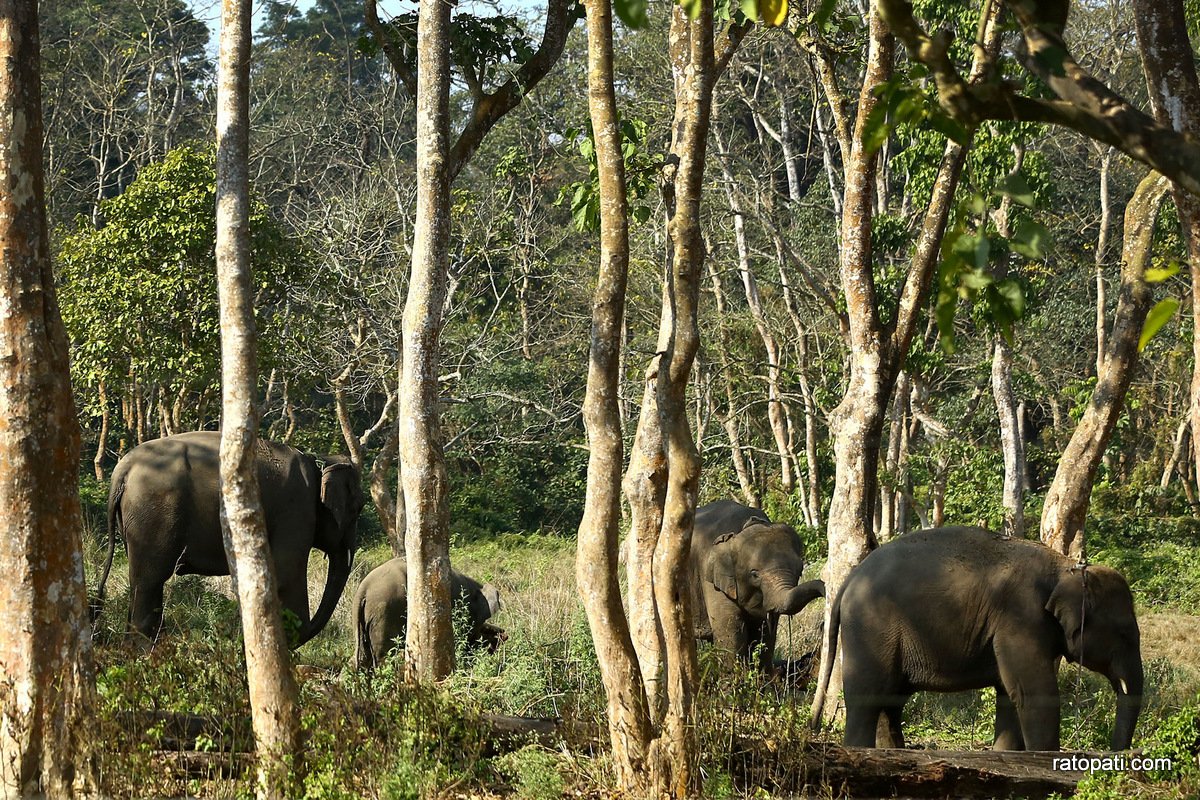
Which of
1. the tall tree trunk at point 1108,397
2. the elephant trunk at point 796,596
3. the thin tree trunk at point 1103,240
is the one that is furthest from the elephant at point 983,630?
the thin tree trunk at point 1103,240

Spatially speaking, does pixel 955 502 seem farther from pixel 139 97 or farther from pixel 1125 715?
pixel 139 97

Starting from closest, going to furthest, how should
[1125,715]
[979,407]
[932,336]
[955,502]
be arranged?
[1125,715], [932,336], [955,502], [979,407]

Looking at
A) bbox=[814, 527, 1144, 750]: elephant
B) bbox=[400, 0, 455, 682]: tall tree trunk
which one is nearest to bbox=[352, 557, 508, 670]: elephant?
bbox=[400, 0, 455, 682]: tall tree trunk

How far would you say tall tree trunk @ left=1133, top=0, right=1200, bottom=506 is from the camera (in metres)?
6.69

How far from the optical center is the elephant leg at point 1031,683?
8584 mm

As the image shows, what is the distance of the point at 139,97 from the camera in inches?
1182

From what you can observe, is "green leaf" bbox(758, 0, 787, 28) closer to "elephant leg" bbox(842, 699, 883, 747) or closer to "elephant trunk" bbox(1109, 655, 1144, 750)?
"elephant trunk" bbox(1109, 655, 1144, 750)

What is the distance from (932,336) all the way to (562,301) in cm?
1118

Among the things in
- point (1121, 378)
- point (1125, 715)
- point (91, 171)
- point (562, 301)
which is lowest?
point (1125, 715)

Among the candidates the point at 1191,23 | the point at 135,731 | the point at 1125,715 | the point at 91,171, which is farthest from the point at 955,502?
the point at 91,171

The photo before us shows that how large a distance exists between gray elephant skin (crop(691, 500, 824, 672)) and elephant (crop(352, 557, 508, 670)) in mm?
1985

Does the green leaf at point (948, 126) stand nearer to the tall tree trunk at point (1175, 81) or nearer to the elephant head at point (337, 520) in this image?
the tall tree trunk at point (1175, 81)

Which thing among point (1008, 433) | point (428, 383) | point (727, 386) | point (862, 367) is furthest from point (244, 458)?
point (727, 386)

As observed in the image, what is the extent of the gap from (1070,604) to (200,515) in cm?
712
